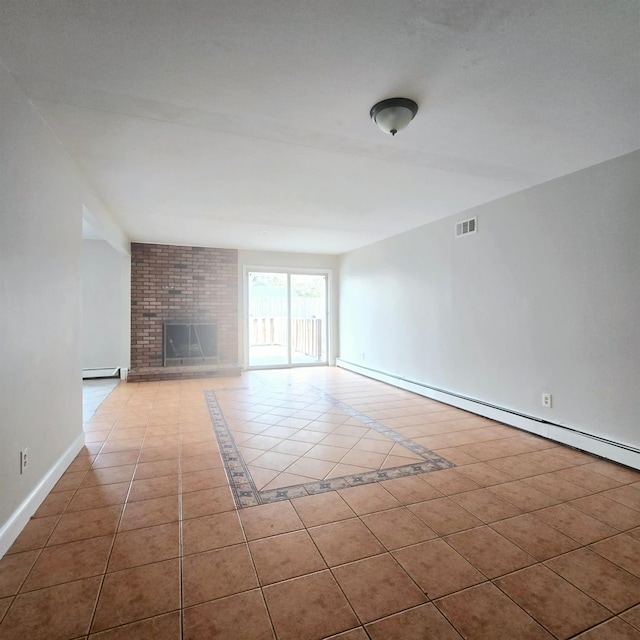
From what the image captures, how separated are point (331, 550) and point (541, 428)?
254 centimetres

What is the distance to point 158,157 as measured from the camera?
2867 mm

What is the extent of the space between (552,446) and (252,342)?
552cm

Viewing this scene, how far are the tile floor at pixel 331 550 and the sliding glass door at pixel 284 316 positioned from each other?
4423mm

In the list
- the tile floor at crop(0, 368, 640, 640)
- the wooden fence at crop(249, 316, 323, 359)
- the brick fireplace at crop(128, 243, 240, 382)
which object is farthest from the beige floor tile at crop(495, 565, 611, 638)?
the wooden fence at crop(249, 316, 323, 359)

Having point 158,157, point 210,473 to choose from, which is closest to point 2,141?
point 158,157

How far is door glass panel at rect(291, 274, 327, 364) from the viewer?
303 inches

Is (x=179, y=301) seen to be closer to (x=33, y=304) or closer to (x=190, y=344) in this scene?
(x=190, y=344)

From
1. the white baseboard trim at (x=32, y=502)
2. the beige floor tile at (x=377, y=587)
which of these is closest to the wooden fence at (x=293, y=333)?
the white baseboard trim at (x=32, y=502)

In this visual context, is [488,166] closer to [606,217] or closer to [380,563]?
[606,217]

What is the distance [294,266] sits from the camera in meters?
7.45

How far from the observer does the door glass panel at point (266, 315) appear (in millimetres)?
7398

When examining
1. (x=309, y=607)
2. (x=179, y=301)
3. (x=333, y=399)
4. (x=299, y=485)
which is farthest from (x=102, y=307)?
(x=309, y=607)

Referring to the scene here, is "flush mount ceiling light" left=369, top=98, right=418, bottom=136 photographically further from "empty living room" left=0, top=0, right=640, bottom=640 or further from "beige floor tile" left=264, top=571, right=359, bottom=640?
"beige floor tile" left=264, top=571, right=359, bottom=640

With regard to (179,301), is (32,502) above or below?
below
